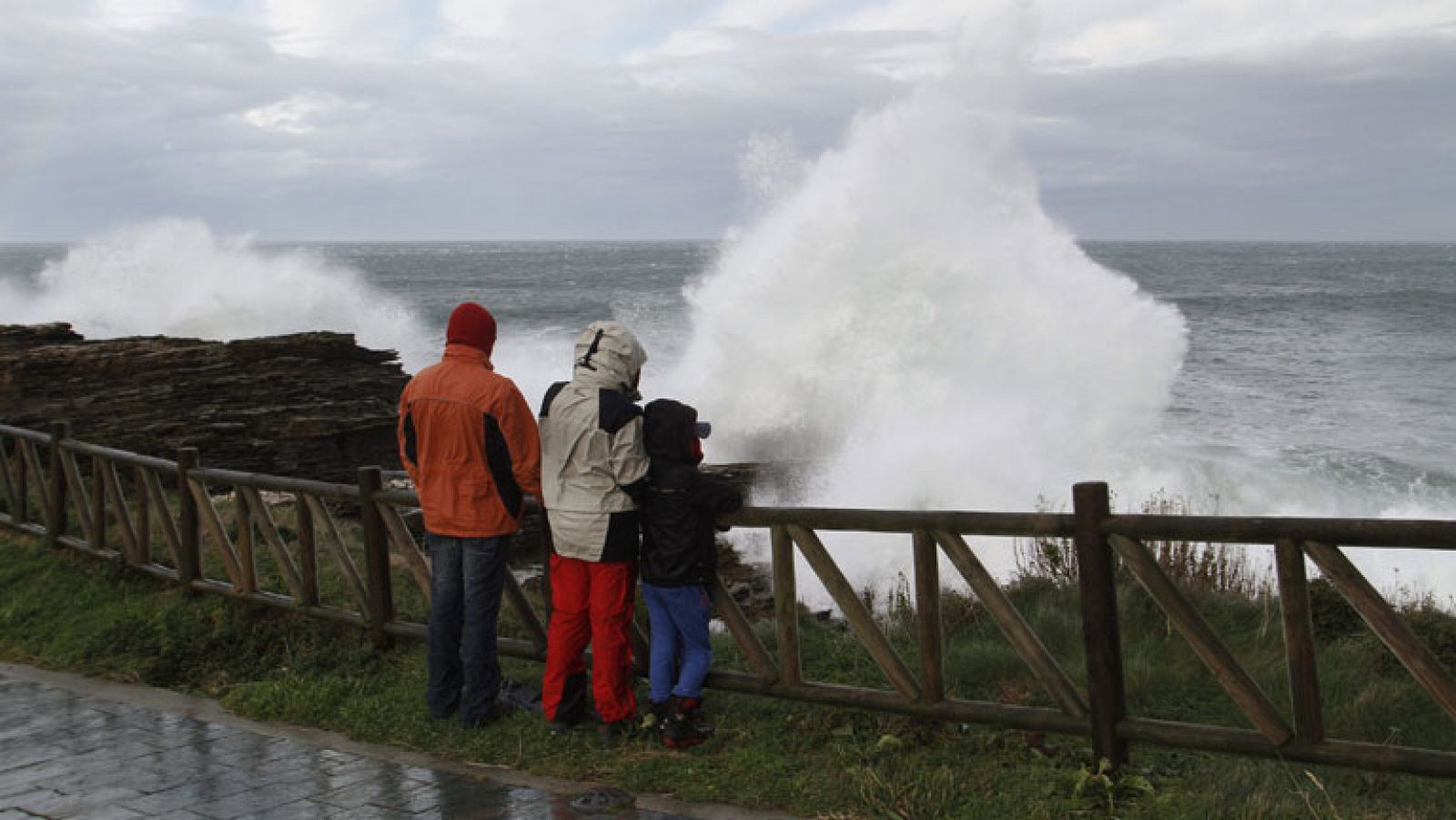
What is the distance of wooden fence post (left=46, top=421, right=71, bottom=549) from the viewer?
8969 millimetres

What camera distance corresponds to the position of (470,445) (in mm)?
5312

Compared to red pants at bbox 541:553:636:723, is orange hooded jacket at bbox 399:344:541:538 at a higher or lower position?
higher

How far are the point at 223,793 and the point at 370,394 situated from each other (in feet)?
37.9

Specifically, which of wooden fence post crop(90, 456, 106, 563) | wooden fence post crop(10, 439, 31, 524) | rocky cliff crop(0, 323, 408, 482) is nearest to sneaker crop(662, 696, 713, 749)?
wooden fence post crop(90, 456, 106, 563)

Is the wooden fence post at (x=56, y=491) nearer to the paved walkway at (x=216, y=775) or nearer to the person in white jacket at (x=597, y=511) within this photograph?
the paved walkway at (x=216, y=775)

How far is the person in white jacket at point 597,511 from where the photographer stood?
5051 millimetres

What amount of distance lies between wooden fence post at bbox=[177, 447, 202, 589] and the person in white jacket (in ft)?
10.7

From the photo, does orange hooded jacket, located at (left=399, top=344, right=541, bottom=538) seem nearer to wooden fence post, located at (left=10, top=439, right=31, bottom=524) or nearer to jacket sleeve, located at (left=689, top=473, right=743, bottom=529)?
jacket sleeve, located at (left=689, top=473, right=743, bottom=529)

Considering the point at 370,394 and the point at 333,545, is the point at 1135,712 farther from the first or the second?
the point at 370,394

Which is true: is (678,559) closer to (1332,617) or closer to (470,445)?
(470,445)

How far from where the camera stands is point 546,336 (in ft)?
151

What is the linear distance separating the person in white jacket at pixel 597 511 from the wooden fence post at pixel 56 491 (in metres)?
5.34

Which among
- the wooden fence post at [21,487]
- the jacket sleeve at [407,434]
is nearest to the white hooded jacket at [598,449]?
the jacket sleeve at [407,434]

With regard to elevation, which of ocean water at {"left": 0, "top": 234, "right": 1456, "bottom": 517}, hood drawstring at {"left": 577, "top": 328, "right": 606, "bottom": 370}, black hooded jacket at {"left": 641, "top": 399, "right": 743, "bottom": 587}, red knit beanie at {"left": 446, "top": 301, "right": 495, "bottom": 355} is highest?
red knit beanie at {"left": 446, "top": 301, "right": 495, "bottom": 355}
